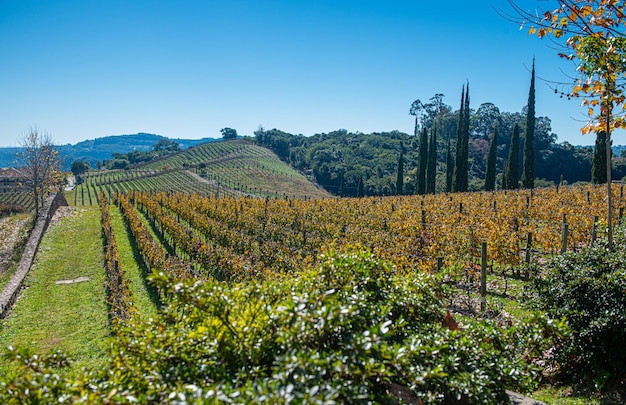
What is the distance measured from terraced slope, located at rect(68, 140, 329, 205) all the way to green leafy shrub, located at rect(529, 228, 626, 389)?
132 feet

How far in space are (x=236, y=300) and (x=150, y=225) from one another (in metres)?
23.4

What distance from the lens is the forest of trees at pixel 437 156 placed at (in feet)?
174

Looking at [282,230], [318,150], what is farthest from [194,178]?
[282,230]

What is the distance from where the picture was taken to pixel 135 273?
15.5m

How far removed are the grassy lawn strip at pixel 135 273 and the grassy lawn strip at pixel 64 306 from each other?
928 millimetres

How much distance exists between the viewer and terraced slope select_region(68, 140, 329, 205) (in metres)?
54.9

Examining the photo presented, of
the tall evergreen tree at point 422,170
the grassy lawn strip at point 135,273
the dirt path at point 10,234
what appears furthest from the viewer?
the tall evergreen tree at point 422,170

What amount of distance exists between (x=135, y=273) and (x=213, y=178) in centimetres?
4856

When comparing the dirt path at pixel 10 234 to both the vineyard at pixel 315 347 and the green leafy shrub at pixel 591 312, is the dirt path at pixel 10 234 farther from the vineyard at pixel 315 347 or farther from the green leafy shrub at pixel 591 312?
the green leafy shrub at pixel 591 312

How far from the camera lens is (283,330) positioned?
8.92 ft

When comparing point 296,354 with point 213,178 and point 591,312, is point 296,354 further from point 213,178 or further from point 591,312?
point 213,178

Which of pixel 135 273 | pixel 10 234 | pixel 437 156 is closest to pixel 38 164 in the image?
pixel 10 234

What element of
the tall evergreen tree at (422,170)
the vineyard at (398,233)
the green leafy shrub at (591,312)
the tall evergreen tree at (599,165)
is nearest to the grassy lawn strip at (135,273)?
the vineyard at (398,233)

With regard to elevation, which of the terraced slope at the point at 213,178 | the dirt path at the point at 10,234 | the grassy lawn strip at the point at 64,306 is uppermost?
the terraced slope at the point at 213,178
